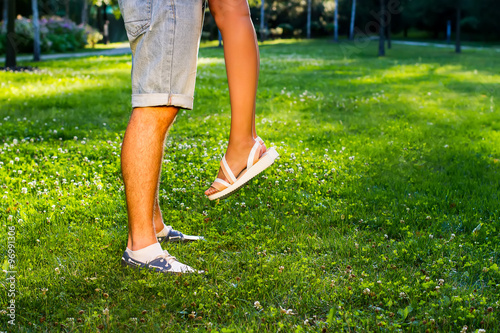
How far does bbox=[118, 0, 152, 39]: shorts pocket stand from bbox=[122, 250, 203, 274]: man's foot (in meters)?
1.08

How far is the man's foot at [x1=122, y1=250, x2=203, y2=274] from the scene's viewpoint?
2.37 metres

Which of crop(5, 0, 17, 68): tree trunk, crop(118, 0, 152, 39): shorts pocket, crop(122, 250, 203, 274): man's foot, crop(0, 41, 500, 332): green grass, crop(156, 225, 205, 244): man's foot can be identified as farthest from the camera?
crop(5, 0, 17, 68): tree trunk

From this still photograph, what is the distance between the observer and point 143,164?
7.72ft

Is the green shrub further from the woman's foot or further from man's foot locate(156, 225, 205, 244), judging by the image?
the woman's foot

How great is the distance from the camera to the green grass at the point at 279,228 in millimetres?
2055

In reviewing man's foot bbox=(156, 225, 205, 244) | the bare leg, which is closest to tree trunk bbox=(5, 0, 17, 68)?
man's foot bbox=(156, 225, 205, 244)

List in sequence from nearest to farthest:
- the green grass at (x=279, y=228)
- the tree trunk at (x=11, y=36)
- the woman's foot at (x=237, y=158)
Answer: the green grass at (x=279, y=228) < the woman's foot at (x=237, y=158) < the tree trunk at (x=11, y=36)

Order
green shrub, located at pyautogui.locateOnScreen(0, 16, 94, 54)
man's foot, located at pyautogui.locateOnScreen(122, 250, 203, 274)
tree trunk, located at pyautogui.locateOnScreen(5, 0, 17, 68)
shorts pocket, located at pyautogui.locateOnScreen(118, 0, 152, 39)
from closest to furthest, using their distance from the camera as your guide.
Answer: shorts pocket, located at pyautogui.locateOnScreen(118, 0, 152, 39) → man's foot, located at pyautogui.locateOnScreen(122, 250, 203, 274) → tree trunk, located at pyautogui.locateOnScreen(5, 0, 17, 68) → green shrub, located at pyautogui.locateOnScreen(0, 16, 94, 54)

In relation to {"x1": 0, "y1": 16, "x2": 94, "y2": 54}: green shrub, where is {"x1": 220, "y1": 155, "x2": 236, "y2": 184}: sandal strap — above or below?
below

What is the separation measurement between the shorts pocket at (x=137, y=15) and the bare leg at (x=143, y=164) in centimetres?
37

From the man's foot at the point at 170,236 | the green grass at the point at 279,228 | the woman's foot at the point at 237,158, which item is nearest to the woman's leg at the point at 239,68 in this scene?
the woman's foot at the point at 237,158

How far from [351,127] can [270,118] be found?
3.63 ft

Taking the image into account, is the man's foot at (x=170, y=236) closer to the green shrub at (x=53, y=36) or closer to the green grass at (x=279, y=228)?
the green grass at (x=279, y=228)

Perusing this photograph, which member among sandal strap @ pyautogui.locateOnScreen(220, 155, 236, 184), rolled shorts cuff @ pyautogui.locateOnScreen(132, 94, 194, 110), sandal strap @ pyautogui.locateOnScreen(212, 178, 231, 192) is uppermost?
rolled shorts cuff @ pyautogui.locateOnScreen(132, 94, 194, 110)
